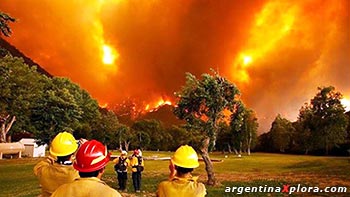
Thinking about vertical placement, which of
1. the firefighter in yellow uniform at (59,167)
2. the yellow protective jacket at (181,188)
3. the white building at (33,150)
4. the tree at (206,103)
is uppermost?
the tree at (206,103)

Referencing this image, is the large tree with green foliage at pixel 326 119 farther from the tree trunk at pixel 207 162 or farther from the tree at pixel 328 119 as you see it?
the tree trunk at pixel 207 162

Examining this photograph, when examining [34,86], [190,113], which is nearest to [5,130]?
[34,86]

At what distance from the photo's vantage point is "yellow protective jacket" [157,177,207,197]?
400 centimetres

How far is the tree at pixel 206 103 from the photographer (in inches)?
712

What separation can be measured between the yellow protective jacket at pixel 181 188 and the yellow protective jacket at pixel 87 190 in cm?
134

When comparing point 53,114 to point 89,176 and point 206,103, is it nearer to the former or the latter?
point 206,103

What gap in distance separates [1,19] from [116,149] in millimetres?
40068

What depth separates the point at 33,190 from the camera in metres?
16.4

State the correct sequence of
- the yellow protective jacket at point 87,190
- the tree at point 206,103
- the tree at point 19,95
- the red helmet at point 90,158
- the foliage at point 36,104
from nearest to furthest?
the yellow protective jacket at point 87,190, the red helmet at point 90,158, the tree at point 206,103, the foliage at point 36,104, the tree at point 19,95

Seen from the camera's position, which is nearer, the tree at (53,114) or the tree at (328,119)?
the tree at (53,114)

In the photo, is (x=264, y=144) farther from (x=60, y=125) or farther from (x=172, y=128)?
(x=60, y=125)

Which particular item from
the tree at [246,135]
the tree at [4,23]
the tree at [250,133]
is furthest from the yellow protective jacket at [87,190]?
the tree at [250,133]

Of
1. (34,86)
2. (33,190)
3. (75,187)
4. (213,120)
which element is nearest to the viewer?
(75,187)

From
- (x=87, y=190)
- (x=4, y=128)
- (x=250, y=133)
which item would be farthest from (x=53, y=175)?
(x=250, y=133)
